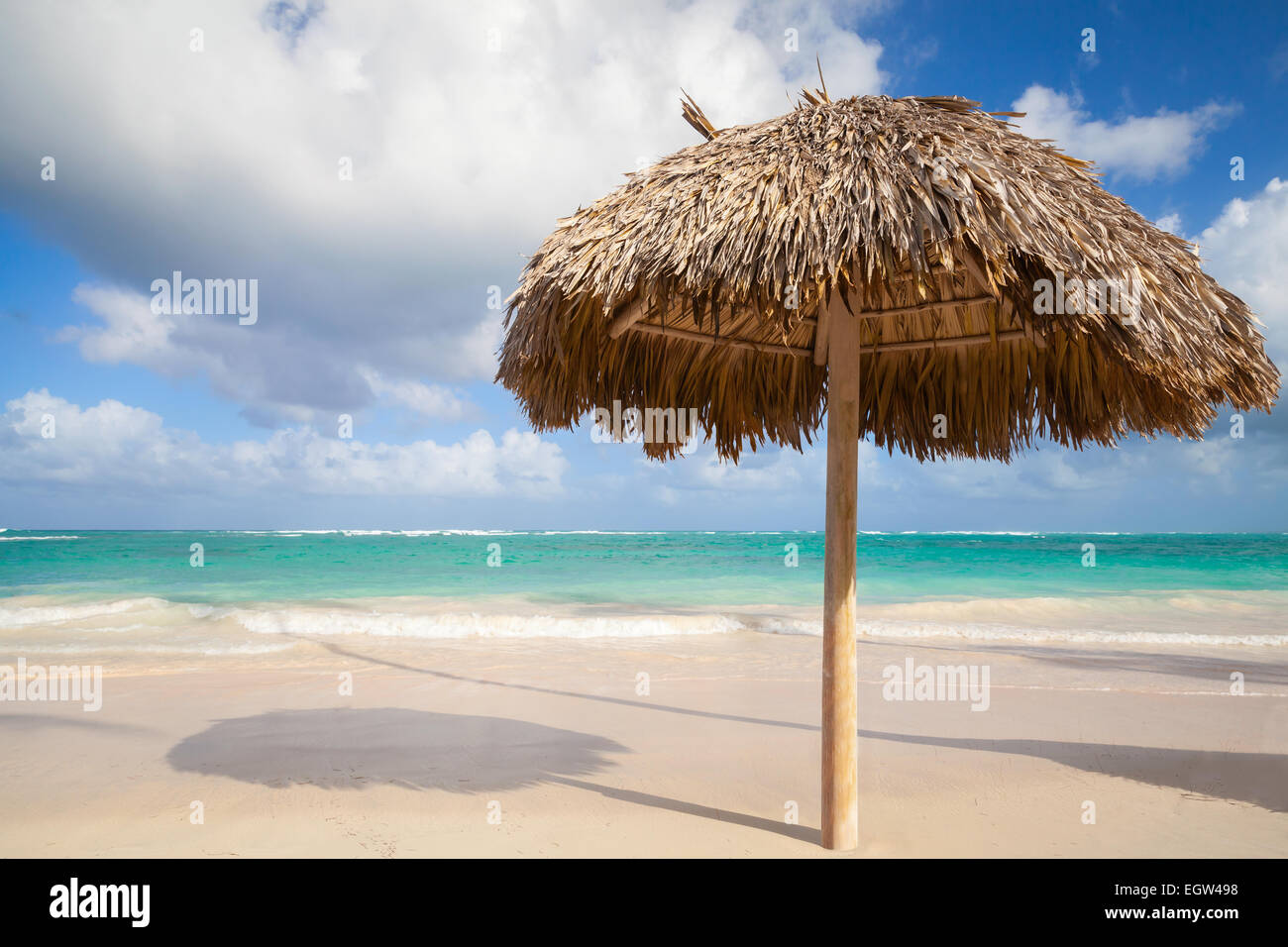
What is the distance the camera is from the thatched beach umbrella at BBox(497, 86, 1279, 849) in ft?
7.79

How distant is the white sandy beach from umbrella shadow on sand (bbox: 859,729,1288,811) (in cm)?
2

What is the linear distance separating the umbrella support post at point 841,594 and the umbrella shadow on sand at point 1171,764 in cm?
251

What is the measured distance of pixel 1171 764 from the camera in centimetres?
474

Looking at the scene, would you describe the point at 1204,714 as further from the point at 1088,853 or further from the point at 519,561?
the point at 519,561

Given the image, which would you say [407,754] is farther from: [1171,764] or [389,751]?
[1171,764]

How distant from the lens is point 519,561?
27.8m

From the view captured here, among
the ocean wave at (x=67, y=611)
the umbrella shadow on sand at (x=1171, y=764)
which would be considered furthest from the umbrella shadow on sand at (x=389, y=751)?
the ocean wave at (x=67, y=611)

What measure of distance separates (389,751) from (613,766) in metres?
1.62

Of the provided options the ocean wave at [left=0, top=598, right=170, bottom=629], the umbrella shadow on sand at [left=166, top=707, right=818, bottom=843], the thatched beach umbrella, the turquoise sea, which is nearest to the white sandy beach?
the umbrella shadow on sand at [left=166, top=707, right=818, bottom=843]

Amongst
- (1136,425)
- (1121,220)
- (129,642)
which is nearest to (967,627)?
(1136,425)

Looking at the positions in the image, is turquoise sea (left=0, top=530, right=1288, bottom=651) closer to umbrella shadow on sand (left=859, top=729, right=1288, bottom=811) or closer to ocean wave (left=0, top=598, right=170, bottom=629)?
ocean wave (left=0, top=598, right=170, bottom=629)

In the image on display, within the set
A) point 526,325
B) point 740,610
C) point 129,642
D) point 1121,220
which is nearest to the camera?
point 1121,220

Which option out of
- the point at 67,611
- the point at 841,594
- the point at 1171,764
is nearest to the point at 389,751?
the point at 841,594

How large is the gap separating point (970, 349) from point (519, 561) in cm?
2515
